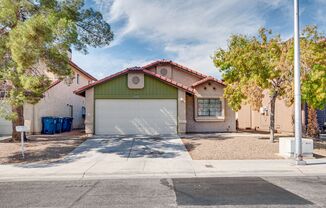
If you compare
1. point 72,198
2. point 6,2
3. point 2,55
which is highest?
point 6,2

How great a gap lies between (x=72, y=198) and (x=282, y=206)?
15.3 feet

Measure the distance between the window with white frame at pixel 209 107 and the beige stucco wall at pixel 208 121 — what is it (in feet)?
0.96

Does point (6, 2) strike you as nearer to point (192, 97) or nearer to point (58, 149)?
point (58, 149)

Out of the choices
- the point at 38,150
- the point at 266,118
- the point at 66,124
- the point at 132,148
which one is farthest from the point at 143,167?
the point at 266,118

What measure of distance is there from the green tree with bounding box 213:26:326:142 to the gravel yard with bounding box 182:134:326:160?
6.40 feet

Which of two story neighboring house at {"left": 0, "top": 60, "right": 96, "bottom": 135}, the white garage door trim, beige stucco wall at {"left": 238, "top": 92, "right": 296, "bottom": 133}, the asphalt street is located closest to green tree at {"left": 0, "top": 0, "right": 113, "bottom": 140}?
two story neighboring house at {"left": 0, "top": 60, "right": 96, "bottom": 135}

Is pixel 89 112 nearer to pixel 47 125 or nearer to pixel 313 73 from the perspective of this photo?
pixel 47 125

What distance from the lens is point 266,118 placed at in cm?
2181

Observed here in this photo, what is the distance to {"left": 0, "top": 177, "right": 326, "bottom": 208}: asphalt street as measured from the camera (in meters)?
6.12

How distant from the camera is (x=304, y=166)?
9.95 meters

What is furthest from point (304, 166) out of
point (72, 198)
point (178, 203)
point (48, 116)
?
point (48, 116)

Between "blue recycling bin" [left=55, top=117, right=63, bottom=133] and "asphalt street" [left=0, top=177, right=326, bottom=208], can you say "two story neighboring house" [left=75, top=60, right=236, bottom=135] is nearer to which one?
"blue recycling bin" [left=55, top=117, right=63, bottom=133]

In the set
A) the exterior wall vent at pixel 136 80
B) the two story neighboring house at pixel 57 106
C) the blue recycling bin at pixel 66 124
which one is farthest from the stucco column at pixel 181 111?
the blue recycling bin at pixel 66 124

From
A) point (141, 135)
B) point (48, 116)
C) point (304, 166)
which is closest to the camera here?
point (304, 166)
